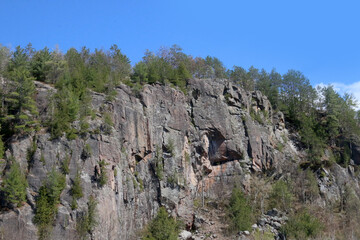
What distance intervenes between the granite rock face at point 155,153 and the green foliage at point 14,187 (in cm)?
67

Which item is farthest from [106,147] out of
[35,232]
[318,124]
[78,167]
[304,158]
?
[318,124]

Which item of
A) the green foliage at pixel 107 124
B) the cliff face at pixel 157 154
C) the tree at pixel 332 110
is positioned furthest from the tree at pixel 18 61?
the tree at pixel 332 110

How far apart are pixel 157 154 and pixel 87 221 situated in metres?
11.9

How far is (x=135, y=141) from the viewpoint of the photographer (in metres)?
36.4

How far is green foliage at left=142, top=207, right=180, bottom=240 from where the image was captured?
31.8 m

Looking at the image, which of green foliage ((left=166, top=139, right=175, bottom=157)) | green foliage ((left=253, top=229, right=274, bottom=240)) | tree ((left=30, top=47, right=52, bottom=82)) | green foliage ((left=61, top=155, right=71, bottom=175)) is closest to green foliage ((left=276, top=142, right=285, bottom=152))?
green foliage ((left=253, top=229, right=274, bottom=240))

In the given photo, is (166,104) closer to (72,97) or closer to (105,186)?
(72,97)

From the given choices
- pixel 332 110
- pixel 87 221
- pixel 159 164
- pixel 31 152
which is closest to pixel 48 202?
pixel 87 221

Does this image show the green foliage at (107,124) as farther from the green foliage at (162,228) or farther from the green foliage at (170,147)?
the green foliage at (162,228)

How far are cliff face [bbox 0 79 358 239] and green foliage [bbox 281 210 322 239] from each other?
7000mm

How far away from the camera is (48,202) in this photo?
27.0m

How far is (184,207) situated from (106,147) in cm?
1063

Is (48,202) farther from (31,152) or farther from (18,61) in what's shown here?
(18,61)

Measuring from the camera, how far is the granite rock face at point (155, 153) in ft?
94.0
